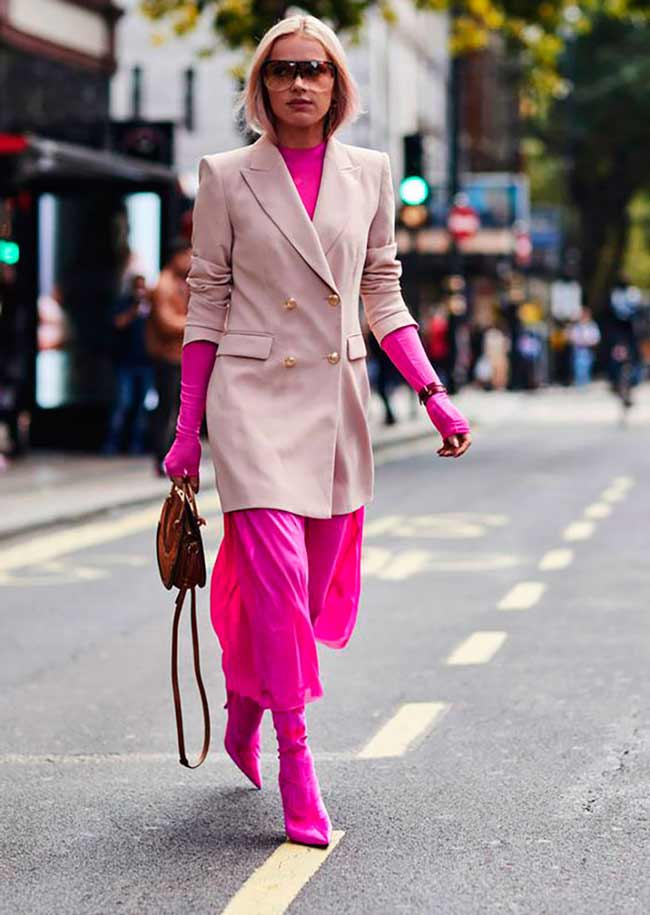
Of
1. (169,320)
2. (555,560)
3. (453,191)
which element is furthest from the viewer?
(453,191)

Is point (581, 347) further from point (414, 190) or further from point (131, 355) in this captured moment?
point (131, 355)

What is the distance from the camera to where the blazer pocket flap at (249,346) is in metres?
5.37

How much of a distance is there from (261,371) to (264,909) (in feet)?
4.39

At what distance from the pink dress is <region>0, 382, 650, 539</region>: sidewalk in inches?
111

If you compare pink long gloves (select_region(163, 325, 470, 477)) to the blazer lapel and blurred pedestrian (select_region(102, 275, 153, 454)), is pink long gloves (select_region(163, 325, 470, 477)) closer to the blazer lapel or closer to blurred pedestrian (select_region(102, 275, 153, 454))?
the blazer lapel

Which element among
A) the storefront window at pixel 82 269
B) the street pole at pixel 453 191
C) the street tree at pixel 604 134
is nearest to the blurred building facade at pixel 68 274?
the storefront window at pixel 82 269

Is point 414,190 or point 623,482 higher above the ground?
point 414,190

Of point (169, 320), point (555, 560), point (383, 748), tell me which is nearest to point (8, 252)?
point (169, 320)

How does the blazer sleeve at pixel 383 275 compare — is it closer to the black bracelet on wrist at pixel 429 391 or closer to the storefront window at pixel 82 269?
the black bracelet on wrist at pixel 429 391

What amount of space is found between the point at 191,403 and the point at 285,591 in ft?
1.69

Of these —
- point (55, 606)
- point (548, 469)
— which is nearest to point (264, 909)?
point (55, 606)

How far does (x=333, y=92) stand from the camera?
5457 millimetres

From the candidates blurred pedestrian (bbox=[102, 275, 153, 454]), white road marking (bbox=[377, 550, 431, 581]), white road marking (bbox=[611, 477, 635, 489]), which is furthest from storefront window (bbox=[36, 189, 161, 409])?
white road marking (bbox=[377, 550, 431, 581])

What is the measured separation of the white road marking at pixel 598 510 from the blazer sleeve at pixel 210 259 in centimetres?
925
